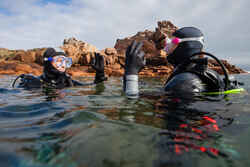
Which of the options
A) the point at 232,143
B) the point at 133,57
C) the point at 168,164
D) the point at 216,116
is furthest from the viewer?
the point at 133,57

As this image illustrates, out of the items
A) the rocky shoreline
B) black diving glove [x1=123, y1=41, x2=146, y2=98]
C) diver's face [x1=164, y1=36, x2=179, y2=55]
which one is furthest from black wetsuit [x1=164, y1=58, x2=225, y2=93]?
the rocky shoreline

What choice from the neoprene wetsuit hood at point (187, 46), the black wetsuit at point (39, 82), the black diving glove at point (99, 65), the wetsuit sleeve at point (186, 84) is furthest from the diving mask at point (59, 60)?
the wetsuit sleeve at point (186, 84)

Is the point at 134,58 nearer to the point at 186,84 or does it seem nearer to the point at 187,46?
the point at 186,84

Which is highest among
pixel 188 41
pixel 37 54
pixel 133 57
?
pixel 37 54

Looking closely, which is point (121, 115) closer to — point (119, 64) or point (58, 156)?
point (58, 156)

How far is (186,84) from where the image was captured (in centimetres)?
256

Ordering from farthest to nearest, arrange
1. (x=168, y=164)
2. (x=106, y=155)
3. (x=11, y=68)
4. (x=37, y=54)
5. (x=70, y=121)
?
(x=37, y=54) → (x=11, y=68) → (x=70, y=121) → (x=106, y=155) → (x=168, y=164)

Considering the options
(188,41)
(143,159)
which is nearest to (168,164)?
(143,159)

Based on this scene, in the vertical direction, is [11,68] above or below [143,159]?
above

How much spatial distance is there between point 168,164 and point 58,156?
71 centimetres

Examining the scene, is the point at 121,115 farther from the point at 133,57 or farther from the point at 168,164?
the point at 168,164

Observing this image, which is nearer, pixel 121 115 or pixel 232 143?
pixel 232 143

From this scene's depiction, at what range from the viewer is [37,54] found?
74.3 feet

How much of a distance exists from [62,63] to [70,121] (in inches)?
162
